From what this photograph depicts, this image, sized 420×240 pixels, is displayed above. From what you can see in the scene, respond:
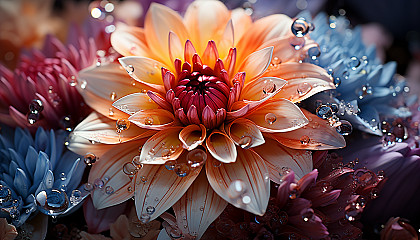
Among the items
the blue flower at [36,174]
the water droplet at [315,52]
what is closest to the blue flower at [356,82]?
the water droplet at [315,52]

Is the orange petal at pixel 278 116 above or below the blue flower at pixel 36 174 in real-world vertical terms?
above

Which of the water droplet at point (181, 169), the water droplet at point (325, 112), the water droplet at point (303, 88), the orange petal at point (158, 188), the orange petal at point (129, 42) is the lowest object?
the orange petal at point (158, 188)

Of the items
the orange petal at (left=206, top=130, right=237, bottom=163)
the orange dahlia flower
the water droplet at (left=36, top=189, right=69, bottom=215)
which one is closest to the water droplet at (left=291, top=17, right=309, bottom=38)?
the orange dahlia flower

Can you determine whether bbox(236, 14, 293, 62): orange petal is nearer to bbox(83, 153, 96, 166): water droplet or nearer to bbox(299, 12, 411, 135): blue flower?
bbox(299, 12, 411, 135): blue flower

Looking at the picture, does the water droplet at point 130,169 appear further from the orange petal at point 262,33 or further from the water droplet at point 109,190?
the orange petal at point 262,33

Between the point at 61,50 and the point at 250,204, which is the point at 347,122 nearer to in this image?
the point at 250,204
